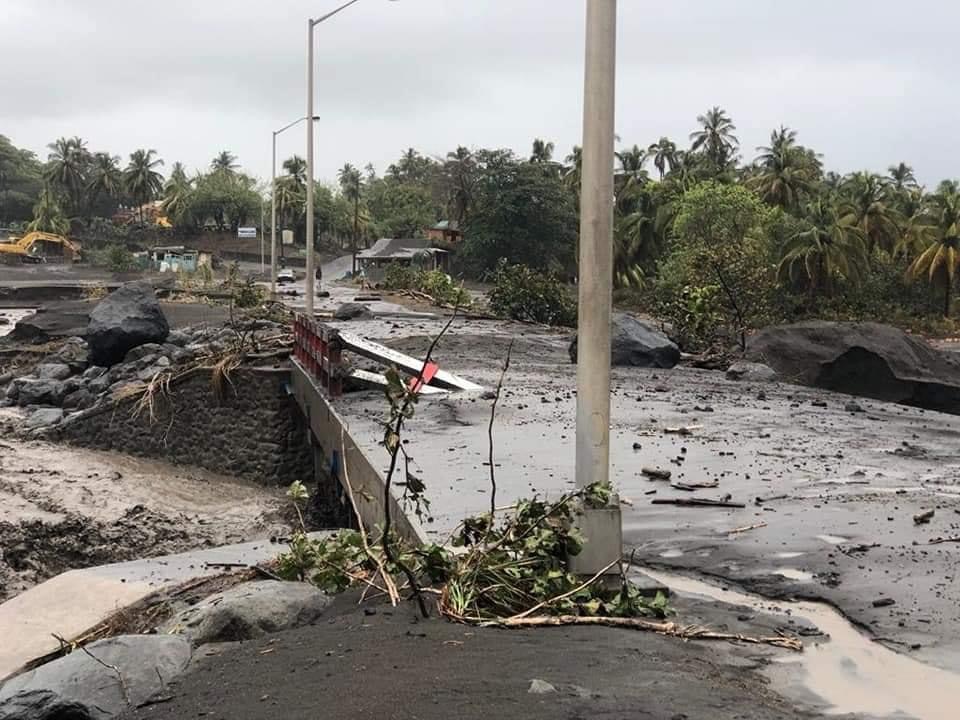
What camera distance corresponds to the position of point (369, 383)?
1462cm

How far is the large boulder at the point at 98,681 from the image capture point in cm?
471

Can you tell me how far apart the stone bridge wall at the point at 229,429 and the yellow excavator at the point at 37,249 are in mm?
73026

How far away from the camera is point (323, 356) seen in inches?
572

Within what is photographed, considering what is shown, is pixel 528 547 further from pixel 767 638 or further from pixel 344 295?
pixel 344 295

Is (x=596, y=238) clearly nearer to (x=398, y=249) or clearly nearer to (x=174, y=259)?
(x=174, y=259)

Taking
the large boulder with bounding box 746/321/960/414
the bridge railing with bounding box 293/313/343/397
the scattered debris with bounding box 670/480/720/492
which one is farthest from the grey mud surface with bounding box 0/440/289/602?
the large boulder with bounding box 746/321/960/414

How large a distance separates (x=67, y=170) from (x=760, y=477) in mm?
119466

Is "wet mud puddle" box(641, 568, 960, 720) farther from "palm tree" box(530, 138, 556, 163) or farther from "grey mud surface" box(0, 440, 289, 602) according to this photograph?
"palm tree" box(530, 138, 556, 163)

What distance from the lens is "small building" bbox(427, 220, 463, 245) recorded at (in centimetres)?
9031

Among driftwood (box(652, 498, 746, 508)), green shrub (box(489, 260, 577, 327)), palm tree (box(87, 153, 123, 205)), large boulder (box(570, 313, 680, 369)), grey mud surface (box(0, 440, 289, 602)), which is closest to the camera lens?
driftwood (box(652, 498, 746, 508))

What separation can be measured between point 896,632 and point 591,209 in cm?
278

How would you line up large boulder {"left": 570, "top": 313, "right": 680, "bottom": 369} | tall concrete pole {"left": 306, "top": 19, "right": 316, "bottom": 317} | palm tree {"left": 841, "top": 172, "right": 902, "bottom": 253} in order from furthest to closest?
palm tree {"left": 841, "top": 172, "right": 902, "bottom": 253} < tall concrete pole {"left": 306, "top": 19, "right": 316, "bottom": 317} < large boulder {"left": 570, "top": 313, "right": 680, "bottom": 369}

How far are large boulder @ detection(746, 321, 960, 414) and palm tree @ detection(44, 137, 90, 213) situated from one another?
4382 inches

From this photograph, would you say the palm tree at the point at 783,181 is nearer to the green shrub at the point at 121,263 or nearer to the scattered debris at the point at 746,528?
the green shrub at the point at 121,263
